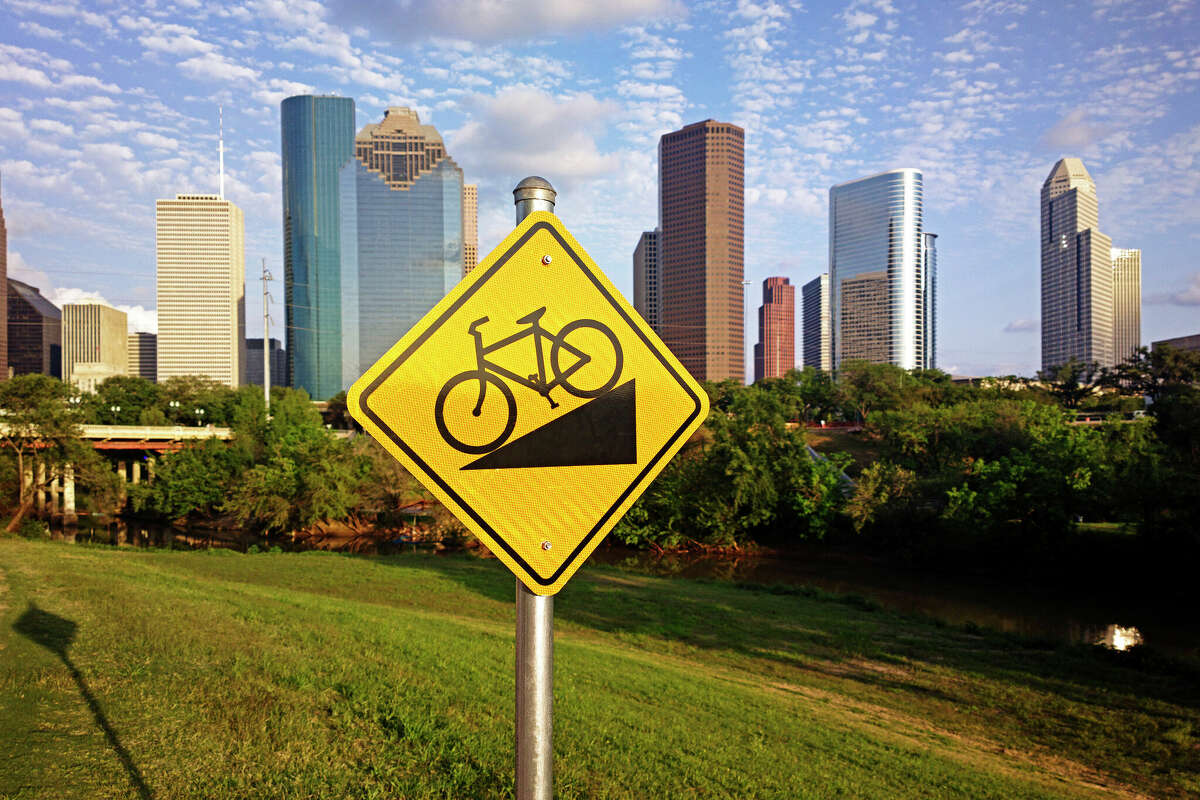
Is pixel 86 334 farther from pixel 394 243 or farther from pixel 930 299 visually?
pixel 930 299

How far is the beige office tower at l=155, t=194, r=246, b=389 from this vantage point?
157 m

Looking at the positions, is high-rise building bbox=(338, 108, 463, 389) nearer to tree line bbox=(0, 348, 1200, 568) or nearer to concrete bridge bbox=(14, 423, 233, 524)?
concrete bridge bbox=(14, 423, 233, 524)

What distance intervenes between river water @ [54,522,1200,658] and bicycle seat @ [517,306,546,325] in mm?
18192

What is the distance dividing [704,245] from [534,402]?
12683cm

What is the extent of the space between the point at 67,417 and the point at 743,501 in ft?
103

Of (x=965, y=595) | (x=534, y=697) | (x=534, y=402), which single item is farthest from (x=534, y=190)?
(x=965, y=595)

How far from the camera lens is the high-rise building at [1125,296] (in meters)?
181

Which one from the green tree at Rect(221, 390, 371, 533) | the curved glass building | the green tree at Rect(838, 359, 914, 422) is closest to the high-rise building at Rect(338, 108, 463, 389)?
the curved glass building

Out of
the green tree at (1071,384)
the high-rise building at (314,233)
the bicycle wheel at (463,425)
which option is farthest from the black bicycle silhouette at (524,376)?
the high-rise building at (314,233)

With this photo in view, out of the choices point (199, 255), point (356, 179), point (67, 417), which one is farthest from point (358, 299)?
point (67, 417)

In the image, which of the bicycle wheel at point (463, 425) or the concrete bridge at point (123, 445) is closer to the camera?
the bicycle wheel at point (463, 425)

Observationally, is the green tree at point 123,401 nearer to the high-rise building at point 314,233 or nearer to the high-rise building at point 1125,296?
the high-rise building at point 314,233

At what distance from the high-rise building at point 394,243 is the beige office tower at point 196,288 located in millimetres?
36983

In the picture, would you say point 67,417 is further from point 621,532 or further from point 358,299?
point 358,299
